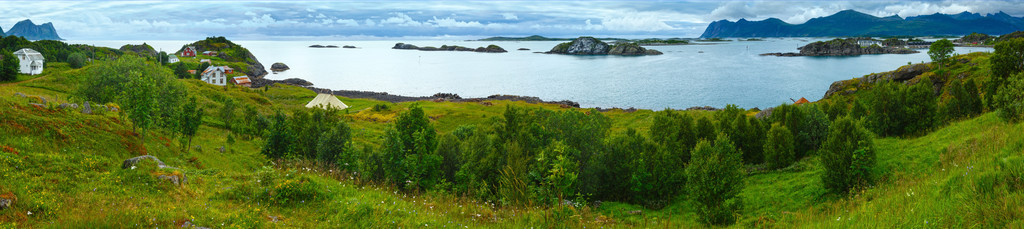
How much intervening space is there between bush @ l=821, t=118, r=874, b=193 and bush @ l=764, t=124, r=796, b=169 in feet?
29.1

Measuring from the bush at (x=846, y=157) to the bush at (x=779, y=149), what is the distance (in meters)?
8.87

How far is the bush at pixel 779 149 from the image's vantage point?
95.0ft

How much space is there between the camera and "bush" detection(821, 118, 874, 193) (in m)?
19.1

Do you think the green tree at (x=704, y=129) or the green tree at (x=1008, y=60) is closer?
the green tree at (x=704, y=129)

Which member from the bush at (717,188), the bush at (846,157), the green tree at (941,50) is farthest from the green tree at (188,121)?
the green tree at (941,50)

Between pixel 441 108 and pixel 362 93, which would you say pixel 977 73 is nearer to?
pixel 441 108

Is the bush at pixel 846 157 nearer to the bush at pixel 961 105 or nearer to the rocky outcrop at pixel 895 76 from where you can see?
the bush at pixel 961 105

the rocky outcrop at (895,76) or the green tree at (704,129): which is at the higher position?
the rocky outcrop at (895,76)

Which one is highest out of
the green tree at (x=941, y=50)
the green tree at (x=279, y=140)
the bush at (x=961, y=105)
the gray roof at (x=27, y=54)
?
the green tree at (x=941, y=50)

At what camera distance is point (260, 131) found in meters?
39.9

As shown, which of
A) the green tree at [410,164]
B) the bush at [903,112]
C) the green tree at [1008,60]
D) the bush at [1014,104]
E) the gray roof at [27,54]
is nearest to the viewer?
the green tree at [410,164]

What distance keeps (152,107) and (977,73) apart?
9127 centimetres

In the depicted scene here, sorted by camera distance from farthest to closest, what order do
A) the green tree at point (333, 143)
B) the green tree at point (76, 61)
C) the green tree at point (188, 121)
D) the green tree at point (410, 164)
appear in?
the green tree at point (76, 61) < the green tree at point (188, 121) < the green tree at point (333, 143) < the green tree at point (410, 164)

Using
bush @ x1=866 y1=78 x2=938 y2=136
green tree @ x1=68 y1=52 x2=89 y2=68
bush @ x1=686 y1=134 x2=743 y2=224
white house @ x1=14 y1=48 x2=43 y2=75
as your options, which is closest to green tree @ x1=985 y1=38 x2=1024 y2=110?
bush @ x1=866 y1=78 x2=938 y2=136
